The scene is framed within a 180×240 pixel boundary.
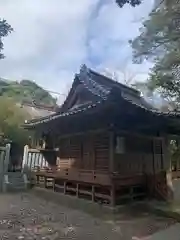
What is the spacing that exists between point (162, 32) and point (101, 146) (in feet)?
16.4

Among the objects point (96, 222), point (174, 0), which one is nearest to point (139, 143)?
point (96, 222)

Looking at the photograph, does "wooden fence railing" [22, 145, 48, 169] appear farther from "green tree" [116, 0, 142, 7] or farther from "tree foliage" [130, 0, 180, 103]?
"green tree" [116, 0, 142, 7]

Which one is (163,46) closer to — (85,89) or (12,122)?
(85,89)

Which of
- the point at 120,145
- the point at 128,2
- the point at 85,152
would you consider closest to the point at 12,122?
the point at 85,152

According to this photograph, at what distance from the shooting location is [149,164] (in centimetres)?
1215

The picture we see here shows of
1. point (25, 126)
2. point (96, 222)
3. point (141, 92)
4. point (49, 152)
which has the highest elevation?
point (141, 92)

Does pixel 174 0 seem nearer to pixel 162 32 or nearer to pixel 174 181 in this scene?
pixel 162 32

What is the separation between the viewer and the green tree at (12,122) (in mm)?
19547

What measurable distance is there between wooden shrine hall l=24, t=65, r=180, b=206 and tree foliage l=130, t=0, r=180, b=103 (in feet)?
6.42

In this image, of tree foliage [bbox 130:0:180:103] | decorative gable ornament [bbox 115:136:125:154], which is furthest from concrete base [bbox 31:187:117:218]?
tree foliage [bbox 130:0:180:103]

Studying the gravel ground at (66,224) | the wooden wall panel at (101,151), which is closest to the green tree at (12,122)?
the wooden wall panel at (101,151)

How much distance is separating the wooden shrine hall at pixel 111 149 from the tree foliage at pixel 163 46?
1957 millimetres

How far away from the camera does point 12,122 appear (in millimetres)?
19703

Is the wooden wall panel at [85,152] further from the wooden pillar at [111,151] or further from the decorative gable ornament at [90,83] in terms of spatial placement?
the decorative gable ornament at [90,83]
